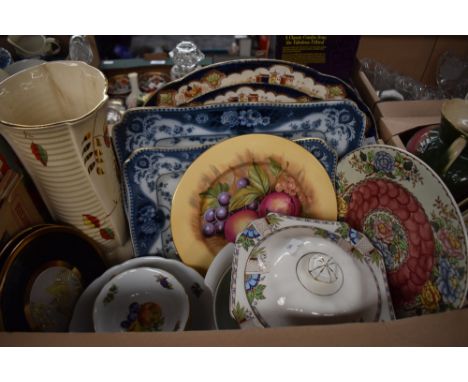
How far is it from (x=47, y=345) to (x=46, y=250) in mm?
233

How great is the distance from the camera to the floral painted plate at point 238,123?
2.20 ft

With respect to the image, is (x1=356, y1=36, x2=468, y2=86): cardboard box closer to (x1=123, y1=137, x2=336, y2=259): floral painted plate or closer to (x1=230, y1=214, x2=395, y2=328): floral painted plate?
(x1=123, y1=137, x2=336, y2=259): floral painted plate

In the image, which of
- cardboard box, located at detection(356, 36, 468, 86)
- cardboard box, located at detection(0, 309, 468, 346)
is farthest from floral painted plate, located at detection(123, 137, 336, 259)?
cardboard box, located at detection(356, 36, 468, 86)

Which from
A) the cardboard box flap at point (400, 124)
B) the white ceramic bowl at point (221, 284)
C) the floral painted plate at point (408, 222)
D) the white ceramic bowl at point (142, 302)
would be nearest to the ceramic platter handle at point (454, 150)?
the floral painted plate at point (408, 222)

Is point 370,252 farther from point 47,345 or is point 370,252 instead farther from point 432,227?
point 47,345

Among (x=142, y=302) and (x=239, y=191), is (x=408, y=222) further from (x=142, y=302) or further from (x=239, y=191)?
(x=142, y=302)

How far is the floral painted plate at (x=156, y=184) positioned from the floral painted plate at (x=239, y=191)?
0.08 feet

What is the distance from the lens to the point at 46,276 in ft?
2.01

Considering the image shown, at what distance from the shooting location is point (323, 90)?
2.29 feet

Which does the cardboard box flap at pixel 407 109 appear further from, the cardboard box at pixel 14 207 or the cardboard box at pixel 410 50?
the cardboard box at pixel 14 207

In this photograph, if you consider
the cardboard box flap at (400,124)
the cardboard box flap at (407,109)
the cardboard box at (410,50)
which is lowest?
the cardboard box flap at (400,124)

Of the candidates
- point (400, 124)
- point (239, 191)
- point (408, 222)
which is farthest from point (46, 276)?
point (400, 124)

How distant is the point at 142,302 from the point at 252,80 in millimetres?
470

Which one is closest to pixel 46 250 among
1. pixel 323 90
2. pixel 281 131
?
pixel 281 131
